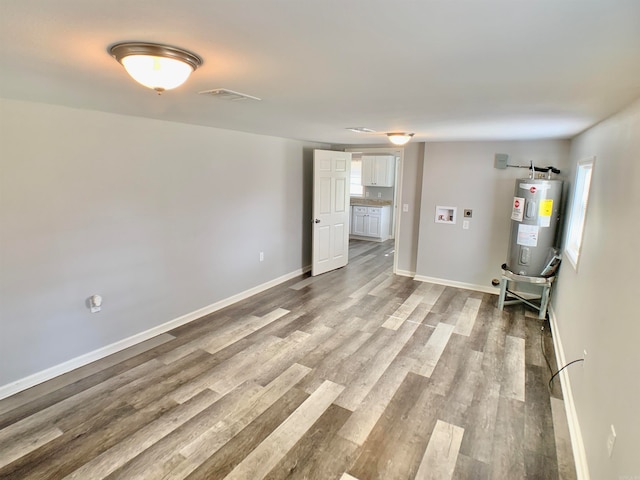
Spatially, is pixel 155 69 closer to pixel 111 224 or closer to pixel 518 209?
pixel 111 224

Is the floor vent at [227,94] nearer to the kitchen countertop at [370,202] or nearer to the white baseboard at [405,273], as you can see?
the white baseboard at [405,273]

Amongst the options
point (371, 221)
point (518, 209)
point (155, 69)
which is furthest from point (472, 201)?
point (155, 69)

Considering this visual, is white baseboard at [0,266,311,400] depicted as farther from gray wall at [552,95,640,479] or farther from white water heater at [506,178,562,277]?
gray wall at [552,95,640,479]

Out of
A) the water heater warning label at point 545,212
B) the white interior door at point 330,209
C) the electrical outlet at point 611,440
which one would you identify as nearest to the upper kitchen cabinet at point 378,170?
the white interior door at point 330,209

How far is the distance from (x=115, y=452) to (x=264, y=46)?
2427mm

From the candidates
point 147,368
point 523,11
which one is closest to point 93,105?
point 147,368

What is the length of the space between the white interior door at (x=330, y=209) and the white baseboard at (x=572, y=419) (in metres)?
3.37

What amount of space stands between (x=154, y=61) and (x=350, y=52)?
75 centimetres

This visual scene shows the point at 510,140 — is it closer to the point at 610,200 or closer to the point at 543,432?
the point at 610,200

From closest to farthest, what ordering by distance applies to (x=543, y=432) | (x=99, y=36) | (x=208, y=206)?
(x=99, y=36)
(x=543, y=432)
(x=208, y=206)

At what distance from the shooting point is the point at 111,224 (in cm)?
308

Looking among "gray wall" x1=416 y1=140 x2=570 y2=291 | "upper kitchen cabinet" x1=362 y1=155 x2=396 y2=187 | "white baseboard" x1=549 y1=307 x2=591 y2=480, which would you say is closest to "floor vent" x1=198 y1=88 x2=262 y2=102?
"white baseboard" x1=549 y1=307 x2=591 y2=480

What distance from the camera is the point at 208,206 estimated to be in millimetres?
3963

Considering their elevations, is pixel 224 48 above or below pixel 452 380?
above
